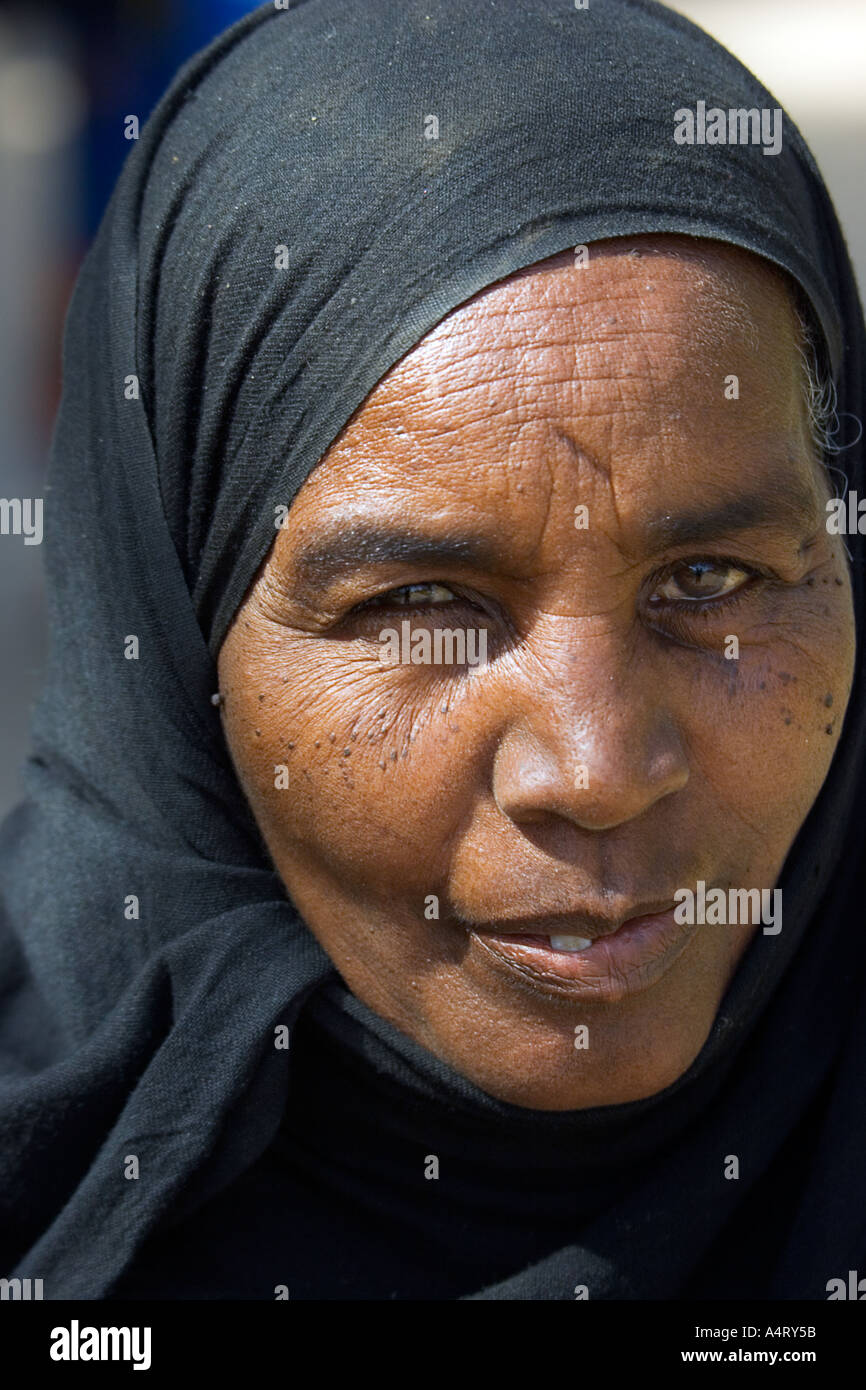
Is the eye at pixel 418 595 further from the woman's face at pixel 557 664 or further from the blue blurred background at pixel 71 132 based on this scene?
the blue blurred background at pixel 71 132

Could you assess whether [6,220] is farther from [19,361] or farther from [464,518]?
[464,518]

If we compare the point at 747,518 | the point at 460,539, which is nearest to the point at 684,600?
the point at 747,518

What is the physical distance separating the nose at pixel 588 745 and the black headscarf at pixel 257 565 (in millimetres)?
431

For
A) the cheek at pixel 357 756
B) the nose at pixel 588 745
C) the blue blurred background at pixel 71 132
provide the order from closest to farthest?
the nose at pixel 588 745 → the cheek at pixel 357 756 → the blue blurred background at pixel 71 132

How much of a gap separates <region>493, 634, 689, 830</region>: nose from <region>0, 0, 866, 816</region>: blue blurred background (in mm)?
5224

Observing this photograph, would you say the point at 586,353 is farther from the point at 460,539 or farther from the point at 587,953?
the point at 587,953

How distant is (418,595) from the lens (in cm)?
197

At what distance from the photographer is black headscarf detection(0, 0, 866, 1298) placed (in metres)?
1.99

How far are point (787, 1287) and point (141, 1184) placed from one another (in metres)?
0.94

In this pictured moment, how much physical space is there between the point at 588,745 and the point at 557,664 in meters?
0.12

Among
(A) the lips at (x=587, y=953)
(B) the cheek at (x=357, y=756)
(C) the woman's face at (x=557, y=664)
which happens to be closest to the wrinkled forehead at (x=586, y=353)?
(C) the woman's face at (x=557, y=664)

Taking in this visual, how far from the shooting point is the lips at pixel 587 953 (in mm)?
1954

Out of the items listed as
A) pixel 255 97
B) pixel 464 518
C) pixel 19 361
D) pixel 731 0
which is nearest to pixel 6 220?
pixel 19 361

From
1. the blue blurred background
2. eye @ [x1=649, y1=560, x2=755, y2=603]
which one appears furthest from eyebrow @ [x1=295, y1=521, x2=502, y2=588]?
the blue blurred background
